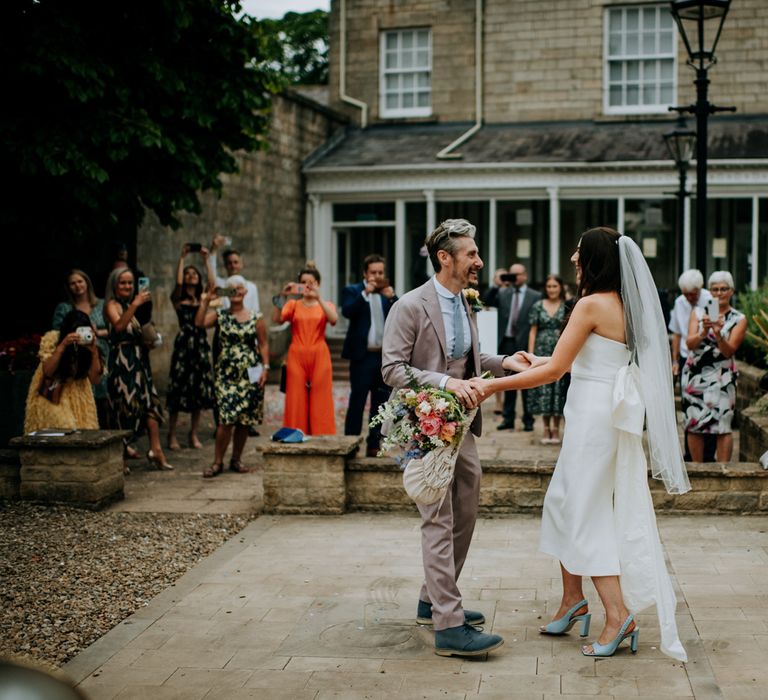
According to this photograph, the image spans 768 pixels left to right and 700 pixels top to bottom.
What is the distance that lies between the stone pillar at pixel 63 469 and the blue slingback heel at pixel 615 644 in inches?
188

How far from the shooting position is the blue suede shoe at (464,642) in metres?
5.14

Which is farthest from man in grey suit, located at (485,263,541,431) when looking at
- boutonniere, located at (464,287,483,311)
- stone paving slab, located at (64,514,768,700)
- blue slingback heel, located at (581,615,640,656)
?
blue slingback heel, located at (581,615,640,656)

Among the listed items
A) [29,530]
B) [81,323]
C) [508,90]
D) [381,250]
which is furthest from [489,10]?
[29,530]

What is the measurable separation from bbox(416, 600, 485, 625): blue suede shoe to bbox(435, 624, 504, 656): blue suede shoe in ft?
1.21

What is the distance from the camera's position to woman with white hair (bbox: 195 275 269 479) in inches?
399

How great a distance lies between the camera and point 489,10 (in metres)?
24.8

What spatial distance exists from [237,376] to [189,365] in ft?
6.17

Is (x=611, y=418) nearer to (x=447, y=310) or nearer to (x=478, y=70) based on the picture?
(x=447, y=310)

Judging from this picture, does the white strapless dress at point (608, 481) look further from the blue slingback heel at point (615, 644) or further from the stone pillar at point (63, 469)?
the stone pillar at point (63, 469)

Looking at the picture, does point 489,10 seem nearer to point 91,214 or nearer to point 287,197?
point 287,197

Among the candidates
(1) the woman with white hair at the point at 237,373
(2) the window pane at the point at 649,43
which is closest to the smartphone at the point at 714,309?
(1) the woman with white hair at the point at 237,373

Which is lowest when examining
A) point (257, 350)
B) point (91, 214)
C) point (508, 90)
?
point (257, 350)

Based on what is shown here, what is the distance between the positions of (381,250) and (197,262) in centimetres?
744

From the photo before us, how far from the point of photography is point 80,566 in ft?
23.4
